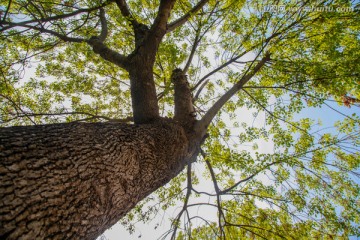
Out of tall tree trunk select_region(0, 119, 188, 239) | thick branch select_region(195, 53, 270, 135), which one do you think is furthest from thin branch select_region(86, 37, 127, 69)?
thick branch select_region(195, 53, 270, 135)

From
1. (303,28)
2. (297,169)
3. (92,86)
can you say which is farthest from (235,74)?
(92,86)

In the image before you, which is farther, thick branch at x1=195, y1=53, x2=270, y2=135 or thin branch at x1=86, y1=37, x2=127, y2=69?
thick branch at x1=195, y1=53, x2=270, y2=135

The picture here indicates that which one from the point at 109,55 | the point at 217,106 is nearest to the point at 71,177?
the point at 109,55

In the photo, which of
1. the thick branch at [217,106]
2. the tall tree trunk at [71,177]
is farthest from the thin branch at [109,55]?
the thick branch at [217,106]

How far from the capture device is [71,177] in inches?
59.7

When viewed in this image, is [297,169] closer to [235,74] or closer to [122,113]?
[235,74]

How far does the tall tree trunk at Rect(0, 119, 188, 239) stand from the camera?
1.17 meters

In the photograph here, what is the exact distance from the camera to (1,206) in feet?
3.48

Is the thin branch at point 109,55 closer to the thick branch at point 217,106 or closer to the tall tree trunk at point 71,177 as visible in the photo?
the tall tree trunk at point 71,177

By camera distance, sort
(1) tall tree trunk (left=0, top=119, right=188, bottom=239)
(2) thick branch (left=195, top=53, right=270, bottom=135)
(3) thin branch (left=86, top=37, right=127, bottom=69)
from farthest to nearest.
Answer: (2) thick branch (left=195, top=53, right=270, bottom=135) → (3) thin branch (left=86, top=37, right=127, bottom=69) → (1) tall tree trunk (left=0, top=119, right=188, bottom=239)

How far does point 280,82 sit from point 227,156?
2.49m

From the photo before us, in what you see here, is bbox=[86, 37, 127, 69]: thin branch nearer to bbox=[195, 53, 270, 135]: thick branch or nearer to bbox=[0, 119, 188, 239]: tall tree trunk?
bbox=[0, 119, 188, 239]: tall tree trunk

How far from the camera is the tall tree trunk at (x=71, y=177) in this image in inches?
45.9

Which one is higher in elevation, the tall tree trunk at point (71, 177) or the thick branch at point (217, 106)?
the thick branch at point (217, 106)
